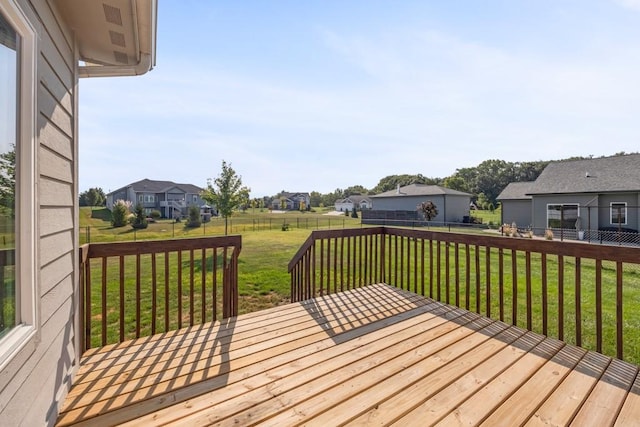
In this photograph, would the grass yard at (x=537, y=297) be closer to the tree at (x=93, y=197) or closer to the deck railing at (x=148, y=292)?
the deck railing at (x=148, y=292)

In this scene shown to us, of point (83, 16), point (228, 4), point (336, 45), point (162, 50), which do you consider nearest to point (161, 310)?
→ point (162, 50)

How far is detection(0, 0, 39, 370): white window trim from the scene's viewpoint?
1.23 metres

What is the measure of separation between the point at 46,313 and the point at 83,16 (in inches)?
75.4

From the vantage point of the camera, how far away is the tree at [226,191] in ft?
50.9

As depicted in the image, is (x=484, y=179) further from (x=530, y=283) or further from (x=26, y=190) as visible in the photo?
(x=26, y=190)

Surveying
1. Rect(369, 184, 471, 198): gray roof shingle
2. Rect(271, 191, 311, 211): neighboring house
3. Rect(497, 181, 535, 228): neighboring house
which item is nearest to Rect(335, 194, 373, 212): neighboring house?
Rect(271, 191, 311, 211): neighboring house

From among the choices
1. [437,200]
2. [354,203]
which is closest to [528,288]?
[437,200]

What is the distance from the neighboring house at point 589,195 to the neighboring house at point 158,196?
108ft

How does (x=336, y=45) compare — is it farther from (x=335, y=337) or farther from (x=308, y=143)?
(x=308, y=143)

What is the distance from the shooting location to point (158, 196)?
36219mm

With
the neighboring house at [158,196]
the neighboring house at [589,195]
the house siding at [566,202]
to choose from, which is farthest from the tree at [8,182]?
the neighboring house at [158,196]

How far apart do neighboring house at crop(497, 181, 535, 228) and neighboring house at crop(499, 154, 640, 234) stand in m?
2.58

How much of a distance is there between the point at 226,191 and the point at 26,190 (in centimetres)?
1482

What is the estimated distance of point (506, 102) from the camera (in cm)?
827
